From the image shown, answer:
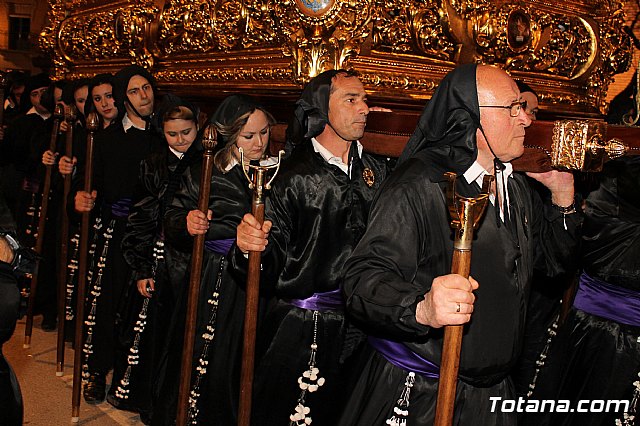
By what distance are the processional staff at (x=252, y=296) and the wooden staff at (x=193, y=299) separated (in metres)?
0.72

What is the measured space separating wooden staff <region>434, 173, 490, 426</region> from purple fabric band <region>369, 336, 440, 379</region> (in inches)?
18.6

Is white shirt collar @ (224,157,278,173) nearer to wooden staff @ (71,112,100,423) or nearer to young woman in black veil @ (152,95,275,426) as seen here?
young woman in black veil @ (152,95,275,426)

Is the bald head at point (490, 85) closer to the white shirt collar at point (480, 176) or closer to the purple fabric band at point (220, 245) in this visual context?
the white shirt collar at point (480, 176)

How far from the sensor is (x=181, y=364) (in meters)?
4.77

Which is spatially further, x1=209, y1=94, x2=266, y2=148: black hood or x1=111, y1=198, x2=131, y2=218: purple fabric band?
x1=111, y1=198, x2=131, y2=218: purple fabric band

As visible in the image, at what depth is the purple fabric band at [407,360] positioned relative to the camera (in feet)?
9.84

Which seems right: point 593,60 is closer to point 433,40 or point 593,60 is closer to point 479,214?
point 433,40

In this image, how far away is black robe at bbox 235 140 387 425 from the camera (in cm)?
423

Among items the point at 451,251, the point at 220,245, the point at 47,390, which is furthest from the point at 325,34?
the point at 47,390

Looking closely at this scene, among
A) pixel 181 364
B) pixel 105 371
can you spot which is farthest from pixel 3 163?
pixel 181 364

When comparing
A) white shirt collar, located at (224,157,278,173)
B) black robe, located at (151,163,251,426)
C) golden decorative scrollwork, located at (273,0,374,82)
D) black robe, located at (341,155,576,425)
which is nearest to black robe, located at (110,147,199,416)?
black robe, located at (151,163,251,426)

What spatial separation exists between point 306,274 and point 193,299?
32.1 inches

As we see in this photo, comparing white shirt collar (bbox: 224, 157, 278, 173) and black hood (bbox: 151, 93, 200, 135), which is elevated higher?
black hood (bbox: 151, 93, 200, 135)

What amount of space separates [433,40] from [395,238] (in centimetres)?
287
